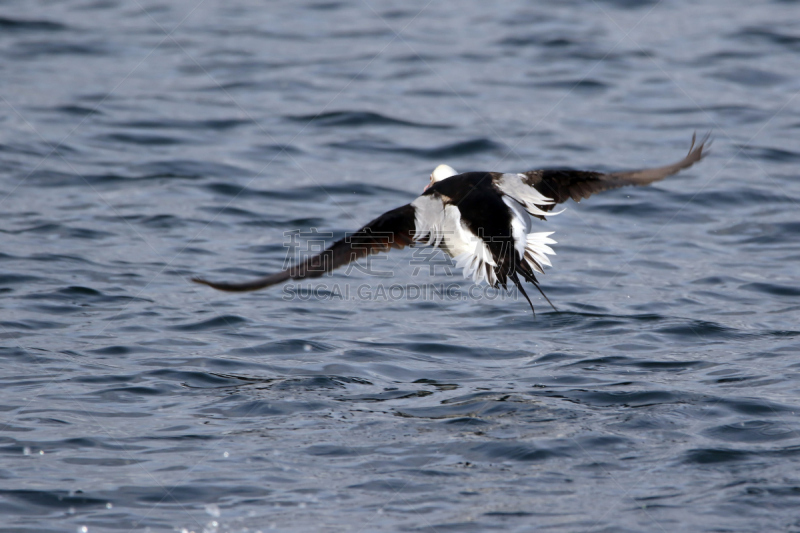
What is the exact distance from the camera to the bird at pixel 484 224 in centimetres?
545

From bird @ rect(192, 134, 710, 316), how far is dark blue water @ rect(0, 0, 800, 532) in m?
0.72

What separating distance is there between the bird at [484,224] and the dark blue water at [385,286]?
2.38ft

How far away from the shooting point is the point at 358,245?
548cm

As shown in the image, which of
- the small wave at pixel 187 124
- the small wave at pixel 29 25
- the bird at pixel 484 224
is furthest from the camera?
the small wave at pixel 29 25

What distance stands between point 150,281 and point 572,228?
400cm

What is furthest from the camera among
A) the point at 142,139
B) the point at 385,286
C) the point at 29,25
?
the point at 29,25

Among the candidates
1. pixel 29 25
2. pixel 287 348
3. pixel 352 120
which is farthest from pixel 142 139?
pixel 287 348

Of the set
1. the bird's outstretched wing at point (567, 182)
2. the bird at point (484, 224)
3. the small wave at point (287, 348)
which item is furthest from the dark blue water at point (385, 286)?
the bird's outstretched wing at point (567, 182)

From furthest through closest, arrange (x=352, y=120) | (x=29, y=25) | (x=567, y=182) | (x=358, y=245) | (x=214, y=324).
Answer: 1. (x=29, y=25)
2. (x=352, y=120)
3. (x=214, y=324)
4. (x=567, y=182)
5. (x=358, y=245)

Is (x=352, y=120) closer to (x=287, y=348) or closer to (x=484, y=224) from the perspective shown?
(x=287, y=348)

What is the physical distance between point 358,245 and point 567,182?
5.14 ft

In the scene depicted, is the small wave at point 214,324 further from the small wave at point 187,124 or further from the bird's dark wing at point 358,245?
the small wave at point 187,124

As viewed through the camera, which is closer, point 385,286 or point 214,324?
point 214,324

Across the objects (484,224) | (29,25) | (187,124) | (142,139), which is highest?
(29,25)
